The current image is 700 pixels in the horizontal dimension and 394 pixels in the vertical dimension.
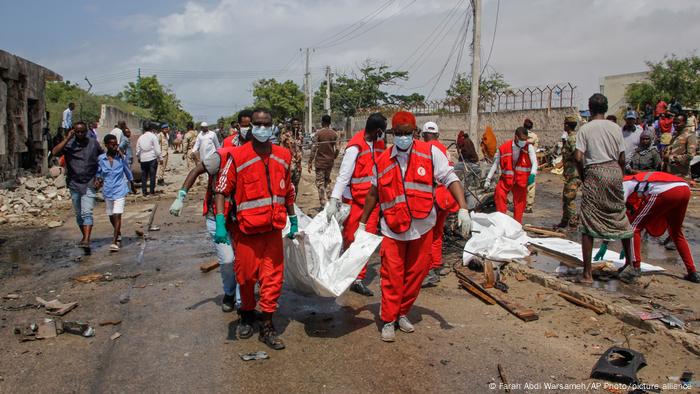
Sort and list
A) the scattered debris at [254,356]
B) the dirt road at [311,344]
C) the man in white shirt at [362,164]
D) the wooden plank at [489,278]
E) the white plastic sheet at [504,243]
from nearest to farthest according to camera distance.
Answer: the dirt road at [311,344]
the scattered debris at [254,356]
the man in white shirt at [362,164]
the wooden plank at [489,278]
the white plastic sheet at [504,243]

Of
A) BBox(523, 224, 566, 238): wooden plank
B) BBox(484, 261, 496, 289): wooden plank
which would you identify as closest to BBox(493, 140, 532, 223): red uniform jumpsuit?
BBox(523, 224, 566, 238): wooden plank

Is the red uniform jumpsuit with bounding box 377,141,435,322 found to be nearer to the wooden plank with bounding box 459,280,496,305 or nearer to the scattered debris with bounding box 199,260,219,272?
the wooden plank with bounding box 459,280,496,305

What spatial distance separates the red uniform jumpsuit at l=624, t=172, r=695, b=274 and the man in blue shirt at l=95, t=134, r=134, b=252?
6.93 m

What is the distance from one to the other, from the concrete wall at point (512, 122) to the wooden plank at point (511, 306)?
1026 cm

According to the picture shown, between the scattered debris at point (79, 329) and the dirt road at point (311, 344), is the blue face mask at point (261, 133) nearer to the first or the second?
the dirt road at point (311, 344)

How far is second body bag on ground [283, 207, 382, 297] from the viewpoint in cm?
459

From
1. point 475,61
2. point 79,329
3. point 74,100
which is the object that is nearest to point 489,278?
point 79,329

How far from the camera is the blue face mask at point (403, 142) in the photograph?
4.41 meters

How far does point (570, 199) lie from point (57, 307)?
7.69 metres

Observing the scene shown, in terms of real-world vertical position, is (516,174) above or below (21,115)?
below

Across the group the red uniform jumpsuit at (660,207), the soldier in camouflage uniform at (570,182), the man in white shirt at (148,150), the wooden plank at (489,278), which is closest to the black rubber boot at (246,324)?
the wooden plank at (489,278)

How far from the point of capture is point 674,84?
25859mm

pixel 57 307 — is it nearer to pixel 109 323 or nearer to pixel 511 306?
pixel 109 323

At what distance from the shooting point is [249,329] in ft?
15.0
